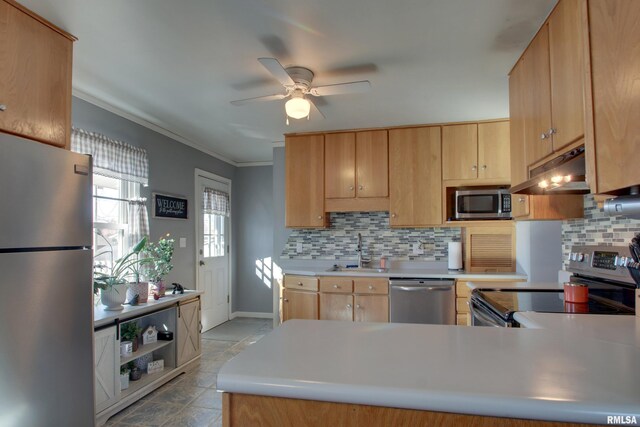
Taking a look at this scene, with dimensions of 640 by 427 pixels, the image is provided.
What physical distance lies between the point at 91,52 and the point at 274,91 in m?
1.19

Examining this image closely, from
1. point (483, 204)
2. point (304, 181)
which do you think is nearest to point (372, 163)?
point (304, 181)

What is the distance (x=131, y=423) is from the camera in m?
2.42

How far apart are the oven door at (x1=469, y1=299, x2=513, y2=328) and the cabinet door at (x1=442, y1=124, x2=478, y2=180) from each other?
5.64ft

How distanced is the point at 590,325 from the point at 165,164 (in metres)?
3.72

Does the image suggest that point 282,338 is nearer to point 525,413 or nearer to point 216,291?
point 525,413

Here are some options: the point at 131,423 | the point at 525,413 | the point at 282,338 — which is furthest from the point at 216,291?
the point at 525,413

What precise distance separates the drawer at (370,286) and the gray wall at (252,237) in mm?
2078

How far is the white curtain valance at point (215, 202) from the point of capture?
4621mm

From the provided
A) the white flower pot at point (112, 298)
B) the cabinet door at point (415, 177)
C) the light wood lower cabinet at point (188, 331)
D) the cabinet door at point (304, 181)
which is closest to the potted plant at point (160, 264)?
the light wood lower cabinet at point (188, 331)

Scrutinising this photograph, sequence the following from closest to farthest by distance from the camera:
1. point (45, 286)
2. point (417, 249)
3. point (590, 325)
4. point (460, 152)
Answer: point (590, 325) < point (45, 286) < point (460, 152) < point (417, 249)

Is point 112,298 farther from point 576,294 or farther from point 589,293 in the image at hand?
point 589,293

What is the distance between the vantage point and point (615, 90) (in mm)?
923

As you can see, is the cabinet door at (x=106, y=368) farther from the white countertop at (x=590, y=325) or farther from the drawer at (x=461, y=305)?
the drawer at (x=461, y=305)

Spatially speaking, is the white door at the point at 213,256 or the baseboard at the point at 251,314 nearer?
the white door at the point at 213,256
